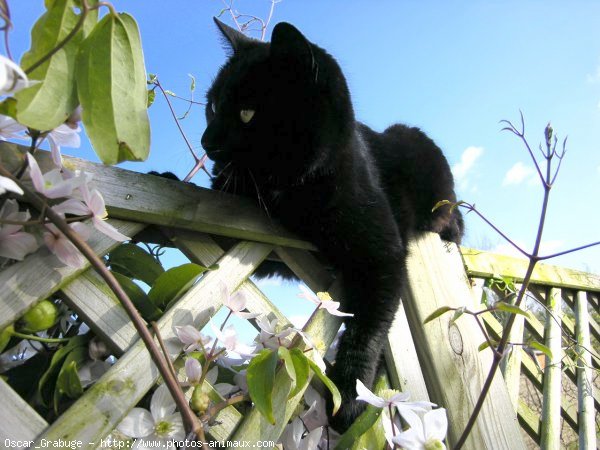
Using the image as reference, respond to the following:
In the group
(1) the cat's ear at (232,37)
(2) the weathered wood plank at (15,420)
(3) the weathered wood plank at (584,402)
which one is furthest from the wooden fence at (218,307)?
(1) the cat's ear at (232,37)

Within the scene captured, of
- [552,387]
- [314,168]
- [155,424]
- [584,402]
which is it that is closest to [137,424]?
[155,424]

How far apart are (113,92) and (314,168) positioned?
0.73 meters

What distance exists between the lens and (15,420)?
0.56 metres

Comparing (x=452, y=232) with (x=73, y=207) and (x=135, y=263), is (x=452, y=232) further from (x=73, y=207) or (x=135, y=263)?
(x=73, y=207)

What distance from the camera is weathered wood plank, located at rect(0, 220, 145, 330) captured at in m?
0.60

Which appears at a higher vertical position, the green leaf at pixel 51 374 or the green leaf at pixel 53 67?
the green leaf at pixel 53 67

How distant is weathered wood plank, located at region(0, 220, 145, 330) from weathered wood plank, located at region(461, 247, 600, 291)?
1.47 meters

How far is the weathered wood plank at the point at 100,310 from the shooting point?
26.6 inches

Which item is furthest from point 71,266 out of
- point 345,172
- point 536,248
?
point 345,172

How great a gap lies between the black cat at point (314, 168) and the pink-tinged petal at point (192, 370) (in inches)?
18.8

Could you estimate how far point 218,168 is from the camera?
1.30 metres

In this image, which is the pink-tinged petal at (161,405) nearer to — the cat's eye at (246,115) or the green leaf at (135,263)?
the green leaf at (135,263)

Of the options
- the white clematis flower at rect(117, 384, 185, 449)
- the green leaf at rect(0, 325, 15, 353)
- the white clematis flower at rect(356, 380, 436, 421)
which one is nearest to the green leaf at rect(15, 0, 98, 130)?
the green leaf at rect(0, 325, 15, 353)

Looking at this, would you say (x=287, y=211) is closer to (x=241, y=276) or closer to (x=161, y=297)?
(x=241, y=276)
